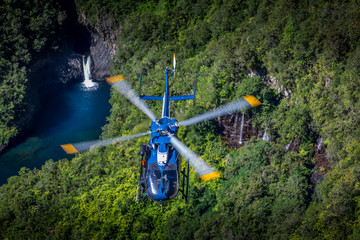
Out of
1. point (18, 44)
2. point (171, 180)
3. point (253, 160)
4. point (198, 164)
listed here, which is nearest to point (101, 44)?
point (18, 44)

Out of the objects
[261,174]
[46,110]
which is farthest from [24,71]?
[261,174]

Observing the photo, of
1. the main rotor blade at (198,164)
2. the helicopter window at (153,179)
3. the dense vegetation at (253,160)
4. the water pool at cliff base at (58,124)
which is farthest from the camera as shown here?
the water pool at cliff base at (58,124)

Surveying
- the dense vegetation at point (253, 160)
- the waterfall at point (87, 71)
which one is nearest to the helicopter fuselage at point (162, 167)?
the dense vegetation at point (253, 160)

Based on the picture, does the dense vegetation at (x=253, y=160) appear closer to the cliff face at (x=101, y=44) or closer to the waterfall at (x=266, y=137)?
the waterfall at (x=266, y=137)

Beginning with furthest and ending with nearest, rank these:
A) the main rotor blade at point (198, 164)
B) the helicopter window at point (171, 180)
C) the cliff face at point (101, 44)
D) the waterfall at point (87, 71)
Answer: the waterfall at point (87, 71) → the cliff face at point (101, 44) → the helicopter window at point (171, 180) → the main rotor blade at point (198, 164)

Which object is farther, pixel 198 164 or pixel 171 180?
pixel 171 180

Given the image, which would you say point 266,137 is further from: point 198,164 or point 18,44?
point 18,44
